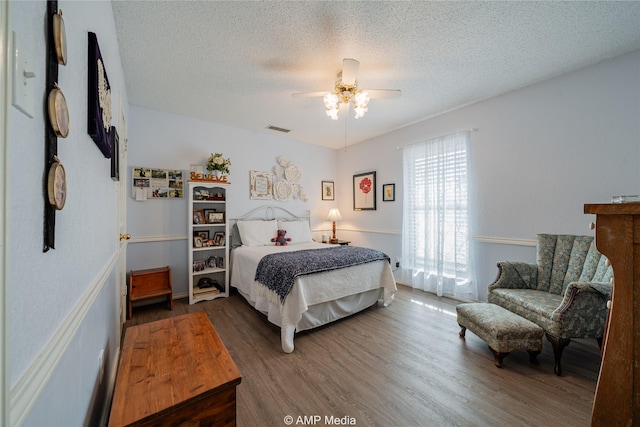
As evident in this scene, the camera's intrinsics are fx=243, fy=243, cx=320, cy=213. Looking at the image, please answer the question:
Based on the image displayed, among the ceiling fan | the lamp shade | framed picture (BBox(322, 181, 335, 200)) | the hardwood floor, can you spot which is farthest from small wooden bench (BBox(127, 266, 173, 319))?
framed picture (BBox(322, 181, 335, 200))

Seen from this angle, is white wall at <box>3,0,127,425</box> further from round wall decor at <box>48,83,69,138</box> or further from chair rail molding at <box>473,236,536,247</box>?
chair rail molding at <box>473,236,536,247</box>

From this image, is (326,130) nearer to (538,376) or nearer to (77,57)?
(77,57)

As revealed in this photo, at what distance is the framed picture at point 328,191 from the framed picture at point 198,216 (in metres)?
2.41

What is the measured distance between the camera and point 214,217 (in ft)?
11.8

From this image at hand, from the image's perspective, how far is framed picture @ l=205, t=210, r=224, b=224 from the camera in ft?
11.7

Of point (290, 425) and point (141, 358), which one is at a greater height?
point (141, 358)

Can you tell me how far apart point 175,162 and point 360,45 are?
2898 millimetres

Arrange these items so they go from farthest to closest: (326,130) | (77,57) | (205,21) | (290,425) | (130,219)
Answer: (326,130)
(130,219)
(205,21)
(290,425)
(77,57)

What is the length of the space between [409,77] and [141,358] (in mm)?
3134

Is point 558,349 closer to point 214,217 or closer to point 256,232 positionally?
point 256,232

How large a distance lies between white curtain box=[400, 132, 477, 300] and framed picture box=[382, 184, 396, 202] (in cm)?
29

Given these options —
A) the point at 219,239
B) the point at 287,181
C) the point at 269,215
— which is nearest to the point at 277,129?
the point at 287,181

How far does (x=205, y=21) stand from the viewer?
1.83 metres

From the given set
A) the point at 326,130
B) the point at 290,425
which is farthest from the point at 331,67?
the point at 290,425
